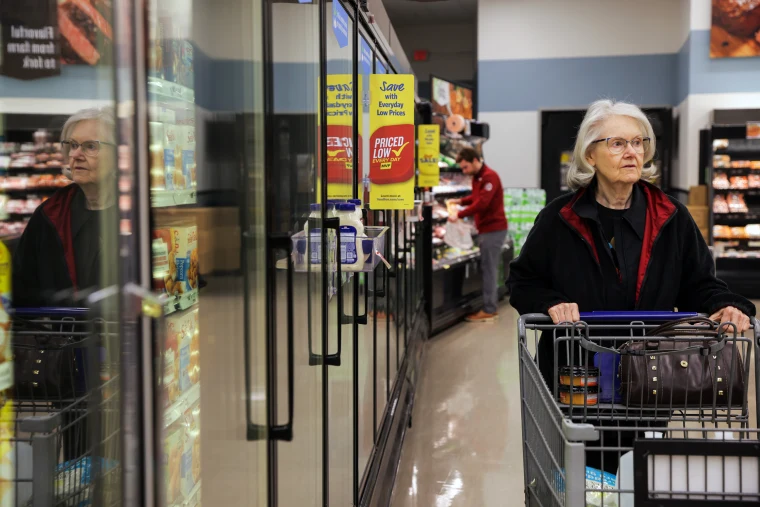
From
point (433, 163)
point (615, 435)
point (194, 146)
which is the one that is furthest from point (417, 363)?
point (194, 146)

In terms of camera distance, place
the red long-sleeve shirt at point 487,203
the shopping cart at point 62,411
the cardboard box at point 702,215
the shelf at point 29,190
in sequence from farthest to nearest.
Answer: the cardboard box at point 702,215 → the red long-sleeve shirt at point 487,203 → the shopping cart at point 62,411 → the shelf at point 29,190

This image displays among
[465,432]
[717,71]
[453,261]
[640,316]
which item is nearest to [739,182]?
[717,71]

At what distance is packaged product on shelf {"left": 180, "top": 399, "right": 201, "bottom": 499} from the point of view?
149cm

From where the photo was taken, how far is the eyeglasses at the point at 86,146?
107 centimetres

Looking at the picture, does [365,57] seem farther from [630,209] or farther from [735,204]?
[735,204]

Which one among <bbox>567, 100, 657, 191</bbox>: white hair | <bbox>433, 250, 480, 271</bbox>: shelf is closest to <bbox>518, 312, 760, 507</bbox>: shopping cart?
<bbox>567, 100, 657, 191</bbox>: white hair

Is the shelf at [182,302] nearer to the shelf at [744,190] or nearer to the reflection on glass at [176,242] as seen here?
the reflection on glass at [176,242]

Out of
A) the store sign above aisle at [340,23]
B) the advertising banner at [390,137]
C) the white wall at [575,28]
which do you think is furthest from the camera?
the white wall at [575,28]

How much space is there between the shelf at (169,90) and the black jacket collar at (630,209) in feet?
5.50

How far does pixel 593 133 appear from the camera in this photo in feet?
9.17

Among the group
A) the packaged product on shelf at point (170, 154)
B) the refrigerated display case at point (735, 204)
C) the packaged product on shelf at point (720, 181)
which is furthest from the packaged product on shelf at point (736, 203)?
the packaged product on shelf at point (170, 154)

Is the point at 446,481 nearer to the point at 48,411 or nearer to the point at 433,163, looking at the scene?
the point at 433,163

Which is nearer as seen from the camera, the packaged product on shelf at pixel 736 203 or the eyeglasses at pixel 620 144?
the eyeglasses at pixel 620 144

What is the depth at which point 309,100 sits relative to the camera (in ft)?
7.16
